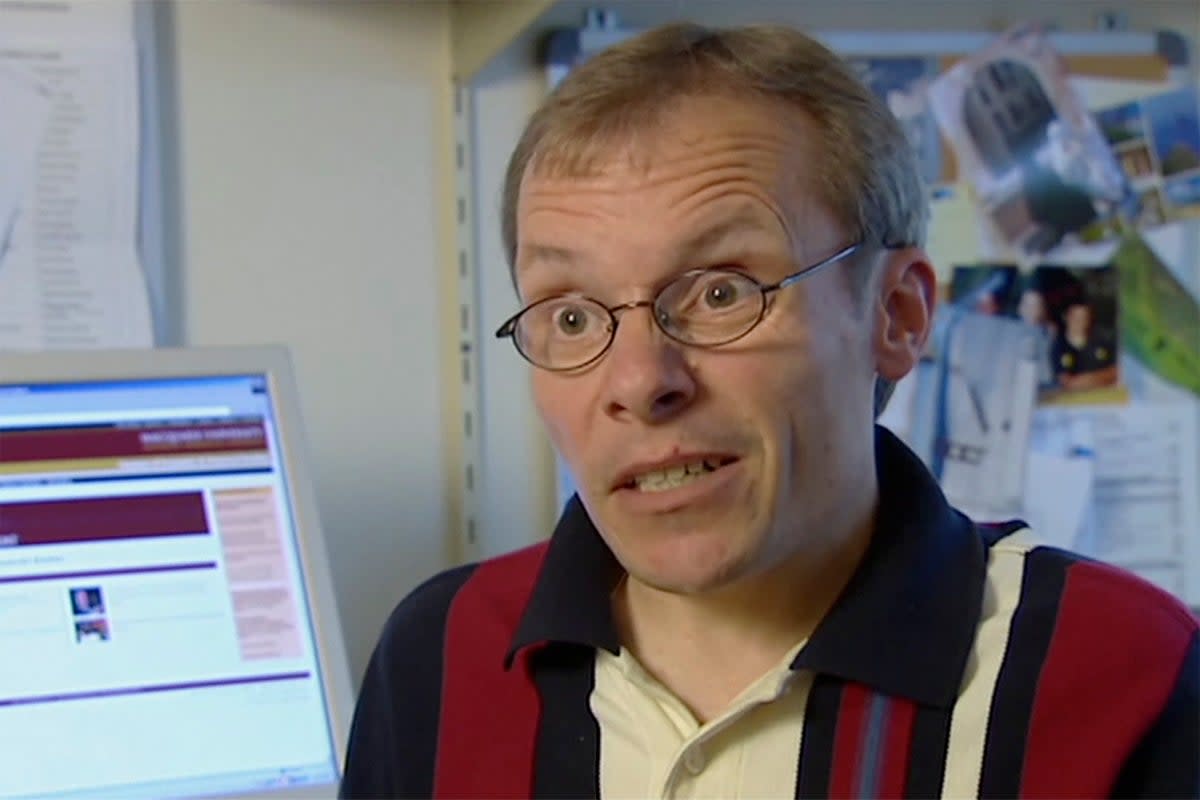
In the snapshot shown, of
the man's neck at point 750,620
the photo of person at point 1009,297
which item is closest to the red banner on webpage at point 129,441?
the man's neck at point 750,620

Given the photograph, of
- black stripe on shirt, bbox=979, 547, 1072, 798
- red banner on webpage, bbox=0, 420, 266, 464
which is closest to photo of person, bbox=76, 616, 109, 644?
red banner on webpage, bbox=0, 420, 266, 464

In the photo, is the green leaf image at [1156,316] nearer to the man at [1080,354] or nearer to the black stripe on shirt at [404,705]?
the man at [1080,354]

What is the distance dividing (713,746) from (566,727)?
0.33 feet

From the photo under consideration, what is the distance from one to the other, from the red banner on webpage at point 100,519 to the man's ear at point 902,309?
1.68ft

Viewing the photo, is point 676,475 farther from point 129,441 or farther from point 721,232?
point 129,441

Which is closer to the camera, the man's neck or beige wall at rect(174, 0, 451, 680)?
the man's neck

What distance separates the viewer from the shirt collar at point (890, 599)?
740mm

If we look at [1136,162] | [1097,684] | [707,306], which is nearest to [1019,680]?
[1097,684]

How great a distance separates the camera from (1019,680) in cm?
74

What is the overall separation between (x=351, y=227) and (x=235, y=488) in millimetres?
313

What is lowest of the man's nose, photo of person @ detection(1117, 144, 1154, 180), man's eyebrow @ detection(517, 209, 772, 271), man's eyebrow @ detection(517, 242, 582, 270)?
the man's nose

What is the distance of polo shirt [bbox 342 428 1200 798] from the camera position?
72cm

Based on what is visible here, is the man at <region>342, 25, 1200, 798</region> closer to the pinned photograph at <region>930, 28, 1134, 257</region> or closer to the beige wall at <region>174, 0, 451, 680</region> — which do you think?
the beige wall at <region>174, 0, 451, 680</region>

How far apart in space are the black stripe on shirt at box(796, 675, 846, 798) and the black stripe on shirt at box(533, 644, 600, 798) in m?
0.13
